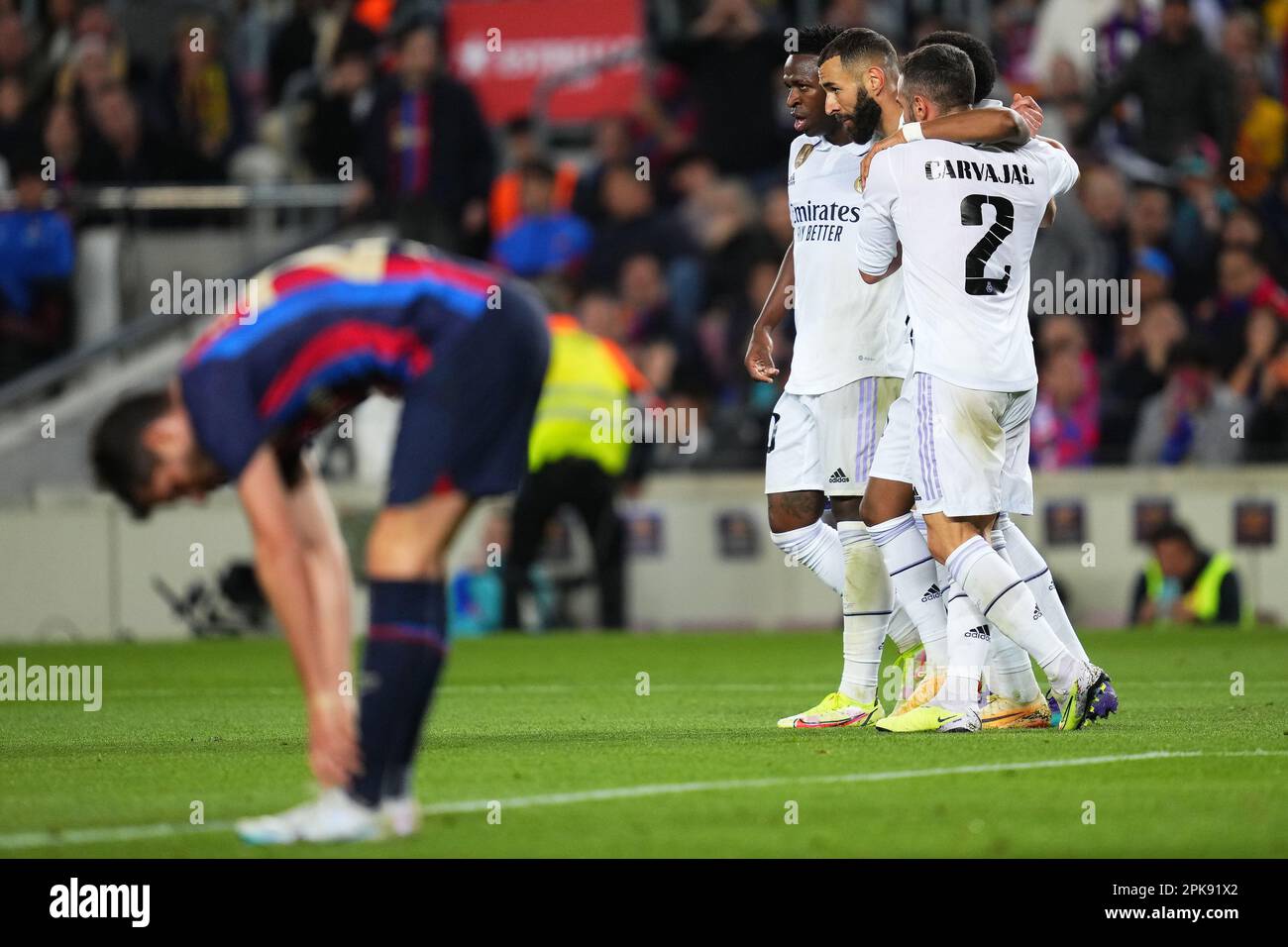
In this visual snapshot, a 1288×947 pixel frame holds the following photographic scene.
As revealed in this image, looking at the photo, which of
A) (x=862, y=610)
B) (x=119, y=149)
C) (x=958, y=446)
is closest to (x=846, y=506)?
(x=862, y=610)

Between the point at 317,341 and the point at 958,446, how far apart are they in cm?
308

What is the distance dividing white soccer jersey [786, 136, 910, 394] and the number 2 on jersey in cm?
107

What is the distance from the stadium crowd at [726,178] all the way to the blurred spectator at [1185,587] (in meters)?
1.04

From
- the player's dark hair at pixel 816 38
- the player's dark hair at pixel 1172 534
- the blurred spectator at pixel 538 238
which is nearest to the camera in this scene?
the player's dark hair at pixel 816 38

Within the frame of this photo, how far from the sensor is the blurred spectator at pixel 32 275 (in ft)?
60.2

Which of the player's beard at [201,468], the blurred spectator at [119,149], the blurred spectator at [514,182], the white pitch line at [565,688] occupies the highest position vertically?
the blurred spectator at [119,149]

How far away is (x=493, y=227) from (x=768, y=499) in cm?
941

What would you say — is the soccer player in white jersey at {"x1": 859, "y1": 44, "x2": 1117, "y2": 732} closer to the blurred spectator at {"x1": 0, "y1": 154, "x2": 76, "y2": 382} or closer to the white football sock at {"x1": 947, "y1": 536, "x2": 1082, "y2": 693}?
the white football sock at {"x1": 947, "y1": 536, "x2": 1082, "y2": 693}

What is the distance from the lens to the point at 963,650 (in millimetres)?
8422

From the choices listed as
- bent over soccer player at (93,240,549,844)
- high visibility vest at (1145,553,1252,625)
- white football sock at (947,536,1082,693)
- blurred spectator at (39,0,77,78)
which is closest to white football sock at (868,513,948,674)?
white football sock at (947,536,1082,693)

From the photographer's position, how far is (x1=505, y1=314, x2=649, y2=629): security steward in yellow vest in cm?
1659

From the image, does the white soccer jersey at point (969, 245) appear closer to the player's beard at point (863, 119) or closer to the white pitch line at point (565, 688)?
the player's beard at point (863, 119)

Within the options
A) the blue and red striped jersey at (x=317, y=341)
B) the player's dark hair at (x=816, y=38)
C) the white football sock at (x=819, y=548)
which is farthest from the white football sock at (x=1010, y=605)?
the blue and red striped jersey at (x=317, y=341)

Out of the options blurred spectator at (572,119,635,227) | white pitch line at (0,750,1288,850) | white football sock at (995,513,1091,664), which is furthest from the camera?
blurred spectator at (572,119,635,227)
